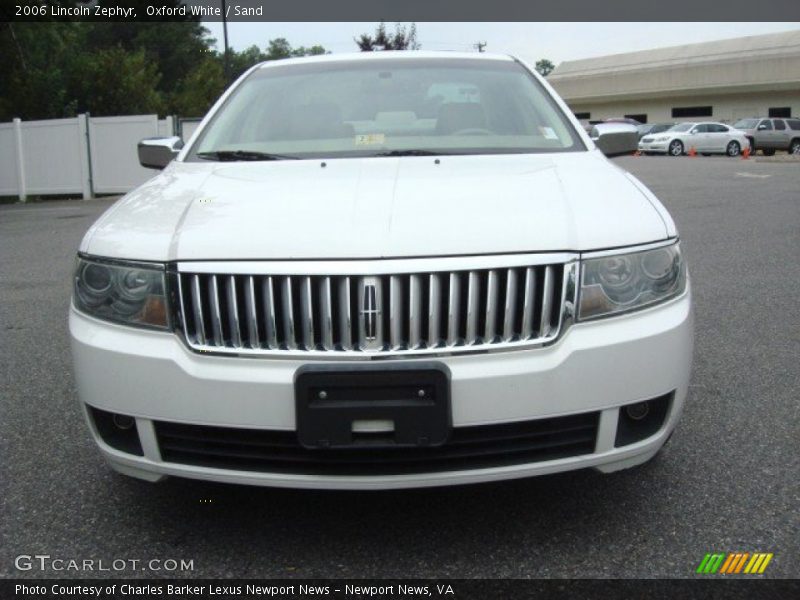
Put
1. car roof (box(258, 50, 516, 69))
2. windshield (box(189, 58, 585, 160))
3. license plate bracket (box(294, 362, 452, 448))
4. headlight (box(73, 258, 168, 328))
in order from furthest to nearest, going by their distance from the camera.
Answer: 1. car roof (box(258, 50, 516, 69))
2. windshield (box(189, 58, 585, 160))
3. headlight (box(73, 258, 168, 328))
4. license plate bracket (box(294, 362, 452, 448))

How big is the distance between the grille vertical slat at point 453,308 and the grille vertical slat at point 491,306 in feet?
0.27

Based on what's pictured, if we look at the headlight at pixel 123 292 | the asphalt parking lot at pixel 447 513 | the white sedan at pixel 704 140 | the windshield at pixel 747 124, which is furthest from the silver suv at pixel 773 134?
the headlight at pixel 123 292

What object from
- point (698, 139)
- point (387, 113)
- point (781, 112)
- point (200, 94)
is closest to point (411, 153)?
point (387, 113)

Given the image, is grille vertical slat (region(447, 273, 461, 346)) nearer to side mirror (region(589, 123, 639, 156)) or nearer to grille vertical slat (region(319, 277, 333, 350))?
grille vertical slat (region(319, 277, 333, 350))

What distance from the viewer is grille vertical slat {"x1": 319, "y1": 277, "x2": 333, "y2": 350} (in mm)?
2424

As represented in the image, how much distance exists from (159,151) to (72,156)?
55.0ft

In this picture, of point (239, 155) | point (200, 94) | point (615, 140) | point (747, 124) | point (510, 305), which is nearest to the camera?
point (510, 305)

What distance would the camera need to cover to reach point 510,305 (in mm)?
2445

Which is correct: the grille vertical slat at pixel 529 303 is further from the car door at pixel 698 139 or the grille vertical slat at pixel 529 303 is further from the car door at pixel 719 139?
the car door at pixel 719 139

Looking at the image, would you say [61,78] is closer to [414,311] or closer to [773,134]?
[414,311]

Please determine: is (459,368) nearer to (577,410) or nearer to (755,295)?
(577,410)

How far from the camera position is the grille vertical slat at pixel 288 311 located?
8.01 ft

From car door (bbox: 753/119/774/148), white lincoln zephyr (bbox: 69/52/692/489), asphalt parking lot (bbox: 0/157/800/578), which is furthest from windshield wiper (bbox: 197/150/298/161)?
car door (bbox: 753/119/774/148)

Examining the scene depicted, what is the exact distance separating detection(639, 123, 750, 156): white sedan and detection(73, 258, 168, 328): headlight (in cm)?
3420
